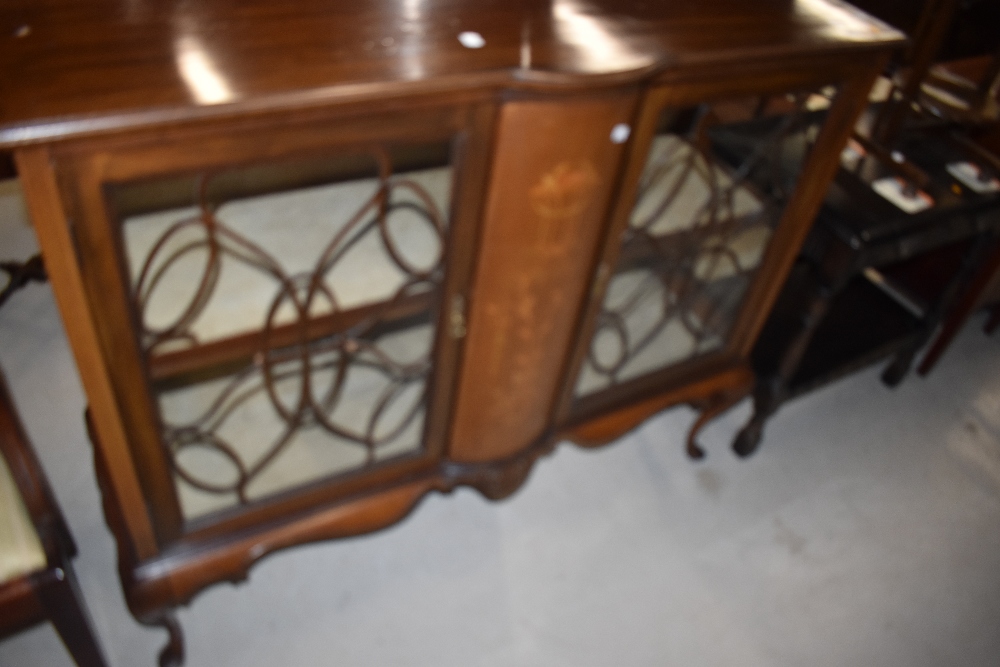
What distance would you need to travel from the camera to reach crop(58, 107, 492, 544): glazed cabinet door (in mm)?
638

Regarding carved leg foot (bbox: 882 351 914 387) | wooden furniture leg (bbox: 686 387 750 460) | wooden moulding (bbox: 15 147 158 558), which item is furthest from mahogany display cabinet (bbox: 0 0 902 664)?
carved leg foot (bbox: 882 351 914 387)

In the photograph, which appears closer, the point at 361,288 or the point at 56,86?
the point at 56,86

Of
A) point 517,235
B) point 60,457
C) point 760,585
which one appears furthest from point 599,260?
point 60,457

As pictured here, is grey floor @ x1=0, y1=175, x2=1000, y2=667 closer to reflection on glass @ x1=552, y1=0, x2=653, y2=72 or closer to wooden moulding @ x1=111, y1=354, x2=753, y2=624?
wooden moulding @ x1=111, y1=354, x2=753, y2=624

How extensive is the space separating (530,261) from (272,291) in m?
0.28

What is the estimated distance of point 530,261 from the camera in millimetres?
856

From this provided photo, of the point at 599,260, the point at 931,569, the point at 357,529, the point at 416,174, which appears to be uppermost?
the point at 416,174

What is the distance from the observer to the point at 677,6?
0.90 meters

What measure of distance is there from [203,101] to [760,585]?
47.7 inches

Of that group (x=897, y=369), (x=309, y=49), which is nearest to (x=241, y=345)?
(x=309, y=49)

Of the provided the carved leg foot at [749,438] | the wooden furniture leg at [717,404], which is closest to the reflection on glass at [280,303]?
the wooden furniture leg at [717,404]

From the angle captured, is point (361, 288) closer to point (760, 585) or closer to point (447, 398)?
point (447, 398)

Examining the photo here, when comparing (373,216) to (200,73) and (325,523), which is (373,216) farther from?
(325,523)

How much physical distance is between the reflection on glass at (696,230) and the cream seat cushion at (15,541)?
0.72m
